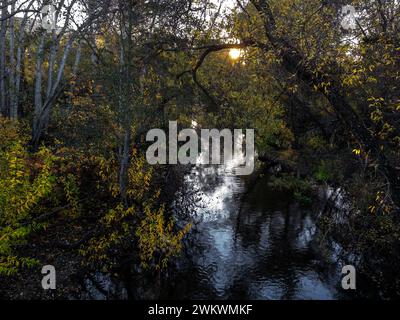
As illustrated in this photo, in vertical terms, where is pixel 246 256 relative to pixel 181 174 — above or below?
below

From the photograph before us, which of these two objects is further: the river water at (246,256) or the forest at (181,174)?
the river water at (246,256)

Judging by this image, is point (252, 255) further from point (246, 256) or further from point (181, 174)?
point (181, 174)

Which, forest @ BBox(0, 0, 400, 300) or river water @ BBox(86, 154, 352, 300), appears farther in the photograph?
river water @ BBox(86, 154, 352, 300)

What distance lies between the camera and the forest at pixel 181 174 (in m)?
7.60

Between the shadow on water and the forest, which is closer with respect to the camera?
the forest

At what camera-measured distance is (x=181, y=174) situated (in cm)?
1573

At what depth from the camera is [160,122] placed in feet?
38.7

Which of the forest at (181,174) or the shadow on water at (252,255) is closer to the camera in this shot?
the forest at (181,174)

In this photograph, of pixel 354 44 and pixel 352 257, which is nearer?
pixel 354 44

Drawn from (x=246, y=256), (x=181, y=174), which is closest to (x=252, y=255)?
(x=246, y=256)

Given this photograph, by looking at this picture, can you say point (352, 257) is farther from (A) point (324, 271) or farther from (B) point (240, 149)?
(B) point (240, 149)

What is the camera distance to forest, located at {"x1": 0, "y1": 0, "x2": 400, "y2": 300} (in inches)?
299
